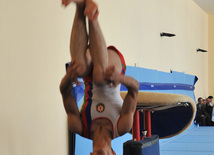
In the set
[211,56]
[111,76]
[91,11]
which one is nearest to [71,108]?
[111,76]

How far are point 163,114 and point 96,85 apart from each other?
5.16ft

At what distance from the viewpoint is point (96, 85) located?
1.74 metres

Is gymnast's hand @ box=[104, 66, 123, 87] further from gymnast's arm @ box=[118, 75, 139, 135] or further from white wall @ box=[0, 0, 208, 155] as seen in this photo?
white wall @ box=[0, 0, 208, 155]

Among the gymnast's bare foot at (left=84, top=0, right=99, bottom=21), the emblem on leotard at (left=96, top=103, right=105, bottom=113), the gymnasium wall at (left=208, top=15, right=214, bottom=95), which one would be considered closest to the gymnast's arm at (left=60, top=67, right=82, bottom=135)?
the emblem on leotard at (left=96, top=103, right=105, bottom=113)

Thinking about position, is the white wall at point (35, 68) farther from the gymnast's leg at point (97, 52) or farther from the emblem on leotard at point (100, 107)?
the gymnast's leg at point (97, 52)

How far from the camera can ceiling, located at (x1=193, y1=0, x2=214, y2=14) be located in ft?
33.8

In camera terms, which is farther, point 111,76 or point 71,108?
point 71,108

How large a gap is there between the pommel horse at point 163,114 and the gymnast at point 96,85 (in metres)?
0.49

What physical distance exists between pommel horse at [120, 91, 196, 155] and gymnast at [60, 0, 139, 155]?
19.1 inches

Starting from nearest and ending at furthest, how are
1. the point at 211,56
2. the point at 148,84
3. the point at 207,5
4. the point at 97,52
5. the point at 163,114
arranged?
1. the point at 97,52
2. the point at 163,114
3. the point at 148,84
4. the point at 207,5
5. the point at 211,56

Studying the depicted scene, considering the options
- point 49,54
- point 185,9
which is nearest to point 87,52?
point 49,54

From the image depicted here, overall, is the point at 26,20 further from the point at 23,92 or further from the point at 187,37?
the point at 187,37

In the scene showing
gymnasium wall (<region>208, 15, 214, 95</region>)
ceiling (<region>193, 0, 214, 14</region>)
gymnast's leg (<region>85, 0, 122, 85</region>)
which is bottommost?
gymnast's leg (<region>85, 0, 122, 85</region>)

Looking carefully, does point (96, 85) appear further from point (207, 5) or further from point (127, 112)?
point (207, 5)
